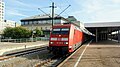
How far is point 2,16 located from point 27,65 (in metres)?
147

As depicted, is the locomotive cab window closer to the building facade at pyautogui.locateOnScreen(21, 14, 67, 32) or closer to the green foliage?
the green foliage

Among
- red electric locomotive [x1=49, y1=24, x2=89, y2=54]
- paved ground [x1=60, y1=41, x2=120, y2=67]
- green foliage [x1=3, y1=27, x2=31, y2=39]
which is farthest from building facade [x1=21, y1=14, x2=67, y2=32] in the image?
red electric locomotive [x1=49, y1=24, x2=89, y2=54]

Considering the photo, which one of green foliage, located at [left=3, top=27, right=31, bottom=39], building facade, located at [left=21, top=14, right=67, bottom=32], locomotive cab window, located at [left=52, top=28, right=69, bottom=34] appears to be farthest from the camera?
building facade, located at [left=21, top=14, right=67, bottom=32]

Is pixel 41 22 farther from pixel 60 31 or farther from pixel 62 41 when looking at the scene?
pixel 62 41

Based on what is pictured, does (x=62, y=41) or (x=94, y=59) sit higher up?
(x=62, y=41)

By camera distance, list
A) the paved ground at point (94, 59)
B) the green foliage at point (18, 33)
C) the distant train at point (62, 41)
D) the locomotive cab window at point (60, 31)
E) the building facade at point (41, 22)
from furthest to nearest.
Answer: the building facade at point (41, 22), the green foliage at point (18, 33), the locomotive cab window at point (60, 31), the distant train at point (62, 41), the paved ground at point (94, 59)

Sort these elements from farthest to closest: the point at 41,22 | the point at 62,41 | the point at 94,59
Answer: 1. the point at 41,22
2. the point at 62,41
3. the point at 94,59

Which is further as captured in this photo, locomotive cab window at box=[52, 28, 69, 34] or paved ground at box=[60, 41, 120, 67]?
locomotive cab window at box=[52, 28, 69, 34]

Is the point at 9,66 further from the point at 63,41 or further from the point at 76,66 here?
the point at 63,41

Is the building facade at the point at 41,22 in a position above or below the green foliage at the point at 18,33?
above

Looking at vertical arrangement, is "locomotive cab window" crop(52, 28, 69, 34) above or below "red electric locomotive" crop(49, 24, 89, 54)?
above

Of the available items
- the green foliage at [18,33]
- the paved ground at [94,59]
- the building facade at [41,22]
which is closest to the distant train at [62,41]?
the paved ground at [94,59]

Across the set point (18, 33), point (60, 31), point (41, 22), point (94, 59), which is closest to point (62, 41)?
point (60, 31)

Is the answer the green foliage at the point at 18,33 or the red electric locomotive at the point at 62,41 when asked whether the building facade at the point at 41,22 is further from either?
the red electric locomotive at the point at 62,41
